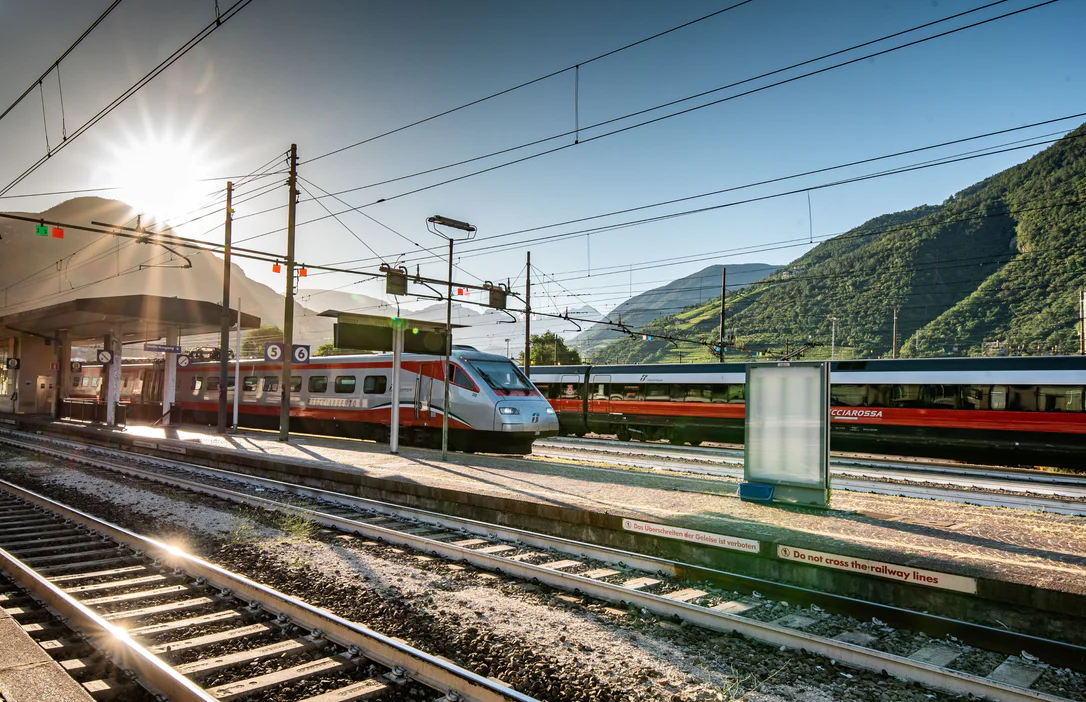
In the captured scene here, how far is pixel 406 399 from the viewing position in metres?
20.6

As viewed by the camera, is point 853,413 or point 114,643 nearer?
point 114,643

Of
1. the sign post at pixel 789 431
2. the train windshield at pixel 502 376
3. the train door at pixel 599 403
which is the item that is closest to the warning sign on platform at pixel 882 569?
the sign post at pixel 789 431

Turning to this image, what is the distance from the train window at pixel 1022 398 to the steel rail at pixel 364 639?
20.3 meters

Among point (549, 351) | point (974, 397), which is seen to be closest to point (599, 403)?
point (974, 397)

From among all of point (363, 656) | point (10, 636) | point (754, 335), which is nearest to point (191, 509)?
point (10, 636)

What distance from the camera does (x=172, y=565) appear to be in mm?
7500

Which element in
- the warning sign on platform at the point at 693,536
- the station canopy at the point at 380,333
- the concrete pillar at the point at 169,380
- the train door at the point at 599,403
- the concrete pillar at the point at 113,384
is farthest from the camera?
the train door at the point at 599,403

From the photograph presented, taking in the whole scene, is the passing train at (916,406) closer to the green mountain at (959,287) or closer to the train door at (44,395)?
the train door at (44,395)

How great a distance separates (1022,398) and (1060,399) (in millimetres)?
865

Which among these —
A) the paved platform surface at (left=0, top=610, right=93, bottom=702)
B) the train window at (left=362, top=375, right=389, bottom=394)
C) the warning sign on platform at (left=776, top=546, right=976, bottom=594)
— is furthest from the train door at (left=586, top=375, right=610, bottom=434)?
the paved platform surface at (left=0, top=610, right=93, bottom=702)

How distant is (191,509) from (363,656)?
7.59 m

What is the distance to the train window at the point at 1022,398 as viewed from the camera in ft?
63.4

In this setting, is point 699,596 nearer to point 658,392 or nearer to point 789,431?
point 789,431

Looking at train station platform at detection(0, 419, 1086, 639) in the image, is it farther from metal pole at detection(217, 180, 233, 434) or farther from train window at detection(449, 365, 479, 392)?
metal pole at detection(217, 180, 233, 434)
